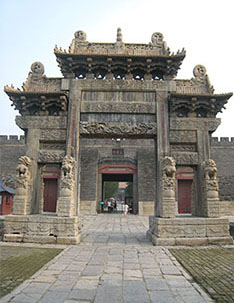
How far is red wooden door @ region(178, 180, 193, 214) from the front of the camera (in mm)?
19719

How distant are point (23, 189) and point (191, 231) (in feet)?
17.6

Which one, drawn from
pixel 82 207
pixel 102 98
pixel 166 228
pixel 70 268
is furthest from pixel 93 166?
pixel 70 268

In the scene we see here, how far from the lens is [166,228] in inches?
269

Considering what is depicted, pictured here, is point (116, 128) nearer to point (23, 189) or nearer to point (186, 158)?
point (186, 158)

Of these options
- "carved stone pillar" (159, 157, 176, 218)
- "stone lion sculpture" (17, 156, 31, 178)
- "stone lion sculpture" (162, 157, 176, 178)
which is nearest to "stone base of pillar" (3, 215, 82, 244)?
"stone lion sculpture" (17, 156, 31, 178)

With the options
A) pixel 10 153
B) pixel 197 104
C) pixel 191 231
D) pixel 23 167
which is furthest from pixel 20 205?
pixel 10 153

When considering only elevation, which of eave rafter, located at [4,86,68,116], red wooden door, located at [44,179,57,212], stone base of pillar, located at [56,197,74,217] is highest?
eave rafter, located at [4,86,68,116]

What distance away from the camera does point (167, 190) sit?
7.11 m

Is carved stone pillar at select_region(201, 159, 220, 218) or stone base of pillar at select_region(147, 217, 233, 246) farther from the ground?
carved stone pillar at select_region(201, 159, 220, 218)

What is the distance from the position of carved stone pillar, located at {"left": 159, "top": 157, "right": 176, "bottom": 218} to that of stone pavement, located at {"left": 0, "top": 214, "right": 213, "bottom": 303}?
140 centimetres

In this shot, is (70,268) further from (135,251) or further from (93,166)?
(93,166)

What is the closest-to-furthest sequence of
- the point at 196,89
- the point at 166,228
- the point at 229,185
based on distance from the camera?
the point at 166,228
the point at 196,89
the point at 229,185

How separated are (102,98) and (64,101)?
1341 mm

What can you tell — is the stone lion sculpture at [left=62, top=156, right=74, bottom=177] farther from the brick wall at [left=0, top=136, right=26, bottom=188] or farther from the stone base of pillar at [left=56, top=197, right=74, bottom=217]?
the brick wall at [left=0, top=136, right=26, bottom=188]
